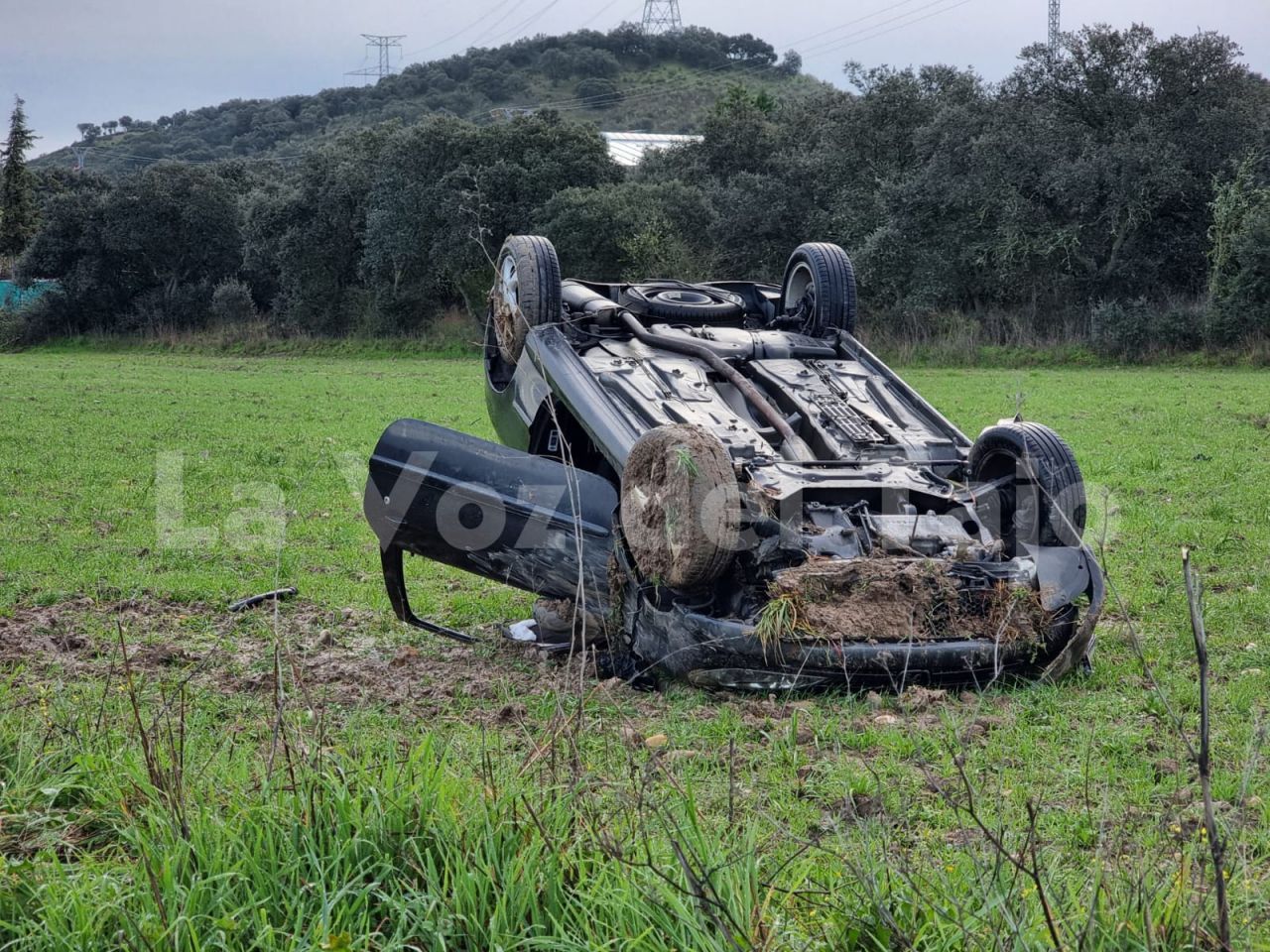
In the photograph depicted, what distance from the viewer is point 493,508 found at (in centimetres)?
597

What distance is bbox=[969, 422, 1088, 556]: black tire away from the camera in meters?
6.12

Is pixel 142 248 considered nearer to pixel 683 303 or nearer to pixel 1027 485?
pixel 683 303

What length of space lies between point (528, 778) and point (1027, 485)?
3.67 m

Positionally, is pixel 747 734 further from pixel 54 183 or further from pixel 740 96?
pixel 54 183

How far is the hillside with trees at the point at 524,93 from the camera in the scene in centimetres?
7544

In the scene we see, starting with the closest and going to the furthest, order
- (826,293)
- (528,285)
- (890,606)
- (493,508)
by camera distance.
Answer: (890,606) → (493,508) → (528,285) → (826,293)

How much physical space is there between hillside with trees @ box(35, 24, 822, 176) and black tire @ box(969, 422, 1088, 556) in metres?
67.4

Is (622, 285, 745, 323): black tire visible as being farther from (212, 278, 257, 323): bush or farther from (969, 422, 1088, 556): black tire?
(212, 278, 257, 323): bush

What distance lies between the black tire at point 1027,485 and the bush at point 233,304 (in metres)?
35.5

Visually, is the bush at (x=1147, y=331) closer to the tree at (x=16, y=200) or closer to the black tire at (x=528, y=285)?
the black tire at (x=528, y=285)

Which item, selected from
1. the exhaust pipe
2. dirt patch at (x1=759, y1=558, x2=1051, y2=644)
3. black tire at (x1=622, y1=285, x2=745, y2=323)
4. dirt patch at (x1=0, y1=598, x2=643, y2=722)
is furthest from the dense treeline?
dirt patch at (x1=759, y1=558, x2=1051, y2=644)

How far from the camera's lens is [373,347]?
3484 cm

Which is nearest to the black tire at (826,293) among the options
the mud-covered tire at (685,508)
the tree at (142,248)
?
the mud-covered tire at (685,508)

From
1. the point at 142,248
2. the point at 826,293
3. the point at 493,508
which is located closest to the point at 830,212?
the point at 142,248
